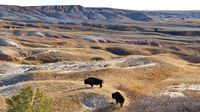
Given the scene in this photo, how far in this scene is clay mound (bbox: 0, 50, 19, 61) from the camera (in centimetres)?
12316

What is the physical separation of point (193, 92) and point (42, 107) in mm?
27545

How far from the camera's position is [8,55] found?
125 m

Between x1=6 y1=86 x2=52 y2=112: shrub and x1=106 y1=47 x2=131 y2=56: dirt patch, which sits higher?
x1=6 y1=86 x2=52 y2=112: shrub

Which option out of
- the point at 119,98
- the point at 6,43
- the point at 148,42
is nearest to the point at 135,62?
the point at 119,98

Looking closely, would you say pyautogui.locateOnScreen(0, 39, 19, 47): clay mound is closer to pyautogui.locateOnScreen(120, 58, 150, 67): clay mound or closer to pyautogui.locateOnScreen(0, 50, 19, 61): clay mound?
pyautogui.locateOnScreen(0, 50, 19, 61): clay mound

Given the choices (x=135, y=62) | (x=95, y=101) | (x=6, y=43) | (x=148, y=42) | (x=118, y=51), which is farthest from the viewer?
(x=148, y=42)

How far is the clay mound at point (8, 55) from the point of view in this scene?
123m

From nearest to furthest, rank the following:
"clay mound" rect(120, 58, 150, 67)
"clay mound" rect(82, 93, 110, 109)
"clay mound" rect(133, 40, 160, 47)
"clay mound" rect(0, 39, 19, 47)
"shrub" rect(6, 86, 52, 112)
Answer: "shrub" rect(6, 86, 52, 112), "clay mound" rect(82, 93, 110, 109), "clay mound" rect(120, 58, 150, 67), "clay mound" rect(0, 39, 19, 47), "clay mound" rect(133, 40, 160, 47)

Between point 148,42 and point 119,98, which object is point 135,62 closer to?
point 119,98

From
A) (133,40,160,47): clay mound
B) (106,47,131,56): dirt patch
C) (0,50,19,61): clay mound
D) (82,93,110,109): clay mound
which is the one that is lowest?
(133,40,160,47): clay mound

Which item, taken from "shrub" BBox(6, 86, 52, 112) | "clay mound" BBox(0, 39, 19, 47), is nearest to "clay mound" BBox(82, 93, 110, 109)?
"shrub" BBox(6, 86, 52, 112)

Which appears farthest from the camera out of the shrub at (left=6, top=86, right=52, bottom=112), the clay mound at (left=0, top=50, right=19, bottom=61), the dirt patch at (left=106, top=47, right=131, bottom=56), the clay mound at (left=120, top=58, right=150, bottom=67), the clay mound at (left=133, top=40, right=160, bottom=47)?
the clay mound at (left=133, top=40, right=160, bottom=47)

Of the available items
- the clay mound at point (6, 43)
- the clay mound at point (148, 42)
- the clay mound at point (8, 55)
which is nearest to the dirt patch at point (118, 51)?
the clay mound at point (6, 43)

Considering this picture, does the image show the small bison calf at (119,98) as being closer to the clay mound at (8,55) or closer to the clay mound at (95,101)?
the clay mound at (95,101)
